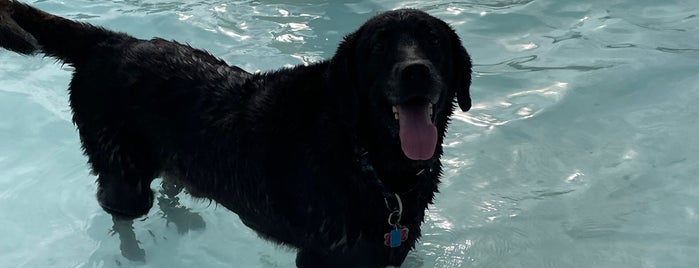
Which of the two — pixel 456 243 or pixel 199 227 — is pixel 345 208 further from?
pixel 199 227

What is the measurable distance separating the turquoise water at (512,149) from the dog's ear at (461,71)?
1.20 metres

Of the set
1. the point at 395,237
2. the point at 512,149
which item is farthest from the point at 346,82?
the point at 512,149

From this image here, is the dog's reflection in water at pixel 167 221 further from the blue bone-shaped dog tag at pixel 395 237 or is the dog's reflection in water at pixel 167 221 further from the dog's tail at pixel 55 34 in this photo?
the blue bone-shaped dog tag at pixel 395 237

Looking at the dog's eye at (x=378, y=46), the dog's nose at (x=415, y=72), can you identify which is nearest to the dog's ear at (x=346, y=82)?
the dog's eye at (x=378, y=46)

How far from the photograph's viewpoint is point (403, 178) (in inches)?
137

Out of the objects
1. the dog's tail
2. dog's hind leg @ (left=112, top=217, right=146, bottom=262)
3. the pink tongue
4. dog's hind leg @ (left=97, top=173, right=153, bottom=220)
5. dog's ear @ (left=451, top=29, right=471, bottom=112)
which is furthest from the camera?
dog's hind leg @ (left=112, top=217, right=146, bottom=262)

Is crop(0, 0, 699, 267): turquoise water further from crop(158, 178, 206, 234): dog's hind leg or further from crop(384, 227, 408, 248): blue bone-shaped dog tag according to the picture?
crop(384, 227, 408, 248): blue bone-shaped dog tag

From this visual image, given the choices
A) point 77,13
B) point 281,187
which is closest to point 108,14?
point 77,13

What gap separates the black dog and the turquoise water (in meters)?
0.63

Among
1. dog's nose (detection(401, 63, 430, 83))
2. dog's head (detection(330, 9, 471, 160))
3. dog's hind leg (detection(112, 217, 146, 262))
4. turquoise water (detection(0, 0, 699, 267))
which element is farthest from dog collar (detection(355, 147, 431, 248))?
dog's hind leg (detection(112, 217, 146, 262))

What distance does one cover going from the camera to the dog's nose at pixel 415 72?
117 inches

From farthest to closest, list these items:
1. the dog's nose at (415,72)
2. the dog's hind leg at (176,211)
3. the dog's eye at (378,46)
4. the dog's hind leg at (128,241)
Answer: the dog's hind leg at (176,211)
the dog's hind leg at (128,241)
the dog's eye at (378,46)
the dog's nose at (415,72)

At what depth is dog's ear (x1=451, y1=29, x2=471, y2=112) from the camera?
348cm

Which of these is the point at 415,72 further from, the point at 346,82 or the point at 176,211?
the point at 176,211
